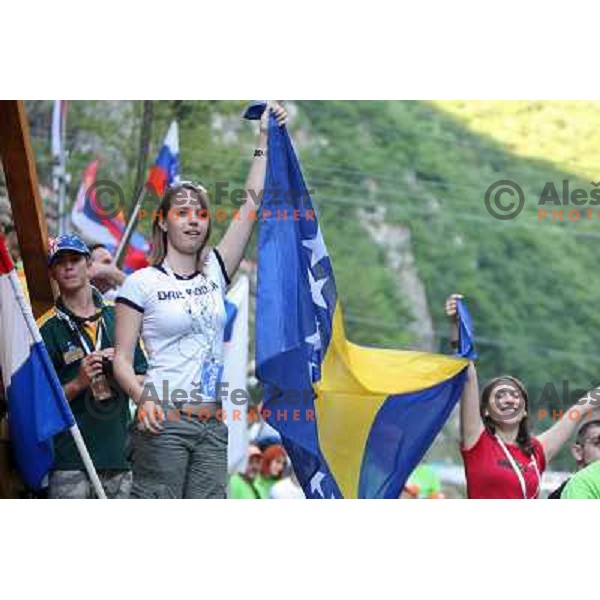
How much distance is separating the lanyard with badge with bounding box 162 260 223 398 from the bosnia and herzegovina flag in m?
0.53

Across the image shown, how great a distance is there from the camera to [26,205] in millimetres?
9250

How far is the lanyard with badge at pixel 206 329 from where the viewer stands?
27.1ft

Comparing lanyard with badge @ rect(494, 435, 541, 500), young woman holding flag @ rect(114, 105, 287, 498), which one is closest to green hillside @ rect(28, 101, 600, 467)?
lanyard with badge @ rect(494, 435, 541, 500)

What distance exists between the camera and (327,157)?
35188mm

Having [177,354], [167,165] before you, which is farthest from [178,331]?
[167,165]

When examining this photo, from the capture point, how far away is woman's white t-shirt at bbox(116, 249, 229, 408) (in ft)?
26.9

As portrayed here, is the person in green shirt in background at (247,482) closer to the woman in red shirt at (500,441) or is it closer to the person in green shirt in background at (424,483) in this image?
the person in green shirt in background at (424,483)

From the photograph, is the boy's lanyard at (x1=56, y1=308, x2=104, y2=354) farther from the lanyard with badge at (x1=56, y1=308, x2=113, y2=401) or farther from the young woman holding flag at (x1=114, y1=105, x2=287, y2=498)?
the young woman holding flag at (x1=114, y1=105, x2=287, y2=498)

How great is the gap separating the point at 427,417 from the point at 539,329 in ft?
84.4

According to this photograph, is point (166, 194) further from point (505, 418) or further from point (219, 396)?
point (505, 418)

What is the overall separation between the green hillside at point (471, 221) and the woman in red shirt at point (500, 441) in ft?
73.5

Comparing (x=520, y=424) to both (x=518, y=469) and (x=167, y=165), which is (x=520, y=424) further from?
(x=167, y=165)

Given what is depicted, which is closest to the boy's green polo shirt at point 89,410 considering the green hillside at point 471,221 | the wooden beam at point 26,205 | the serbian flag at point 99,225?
the wooden beam at point 26,205

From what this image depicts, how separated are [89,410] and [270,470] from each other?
157 inches
